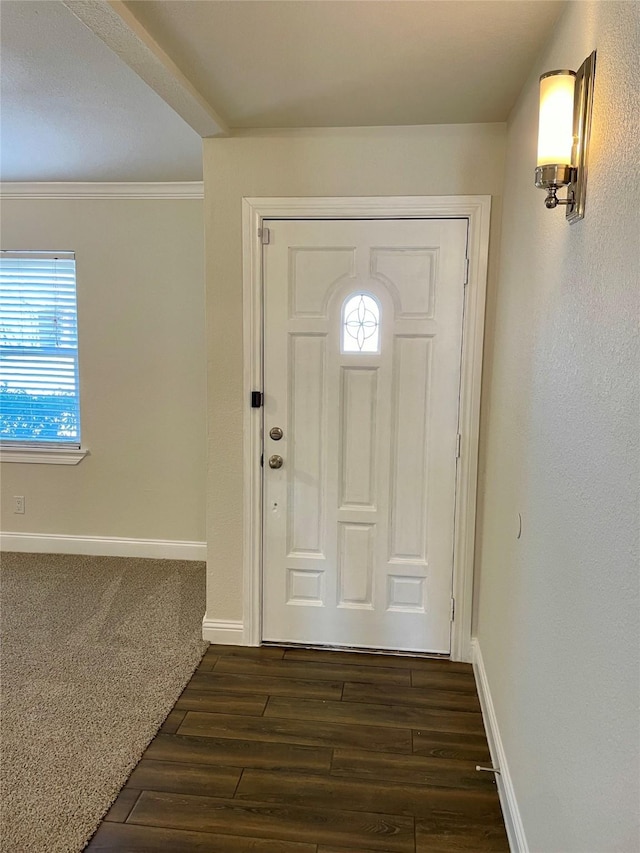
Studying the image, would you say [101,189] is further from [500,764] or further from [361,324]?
[500,764]

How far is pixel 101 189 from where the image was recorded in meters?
3.57

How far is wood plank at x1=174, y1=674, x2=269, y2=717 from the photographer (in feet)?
7.71

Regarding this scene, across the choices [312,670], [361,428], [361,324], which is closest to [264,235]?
[361,324]

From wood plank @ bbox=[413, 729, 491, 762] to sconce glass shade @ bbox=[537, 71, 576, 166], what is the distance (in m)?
1.95

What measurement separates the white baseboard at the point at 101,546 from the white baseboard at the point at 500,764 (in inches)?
78.9

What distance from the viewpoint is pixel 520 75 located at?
6.46ft

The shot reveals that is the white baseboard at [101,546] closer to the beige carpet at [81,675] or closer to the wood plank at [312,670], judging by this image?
the beige carpet at [81,675]

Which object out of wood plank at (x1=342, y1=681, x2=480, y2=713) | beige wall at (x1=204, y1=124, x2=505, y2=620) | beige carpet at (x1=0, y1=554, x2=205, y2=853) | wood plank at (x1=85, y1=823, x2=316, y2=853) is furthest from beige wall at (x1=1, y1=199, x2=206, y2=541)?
wood plank at (x1=85, y1=823, x2=316, y2=853)

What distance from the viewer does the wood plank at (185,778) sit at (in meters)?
1.93

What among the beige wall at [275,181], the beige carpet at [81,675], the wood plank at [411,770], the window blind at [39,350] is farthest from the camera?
the window blind at [39,350]

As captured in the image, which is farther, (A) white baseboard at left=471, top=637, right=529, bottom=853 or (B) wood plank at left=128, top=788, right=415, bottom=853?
(B) wood plank at left=128, top=788, right=415, bottom=853

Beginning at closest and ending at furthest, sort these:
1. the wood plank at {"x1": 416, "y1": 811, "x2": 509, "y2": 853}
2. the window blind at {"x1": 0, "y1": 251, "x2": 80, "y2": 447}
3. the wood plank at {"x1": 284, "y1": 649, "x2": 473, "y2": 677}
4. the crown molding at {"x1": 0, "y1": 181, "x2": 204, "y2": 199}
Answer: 1. the wood plank at {"x1": 416, "y1": 811, "x2": 509, "y2": 853}
2. the wood plank at {"x1": 284, "y1": 649, "x2": 473, "y2": 677}
3. the crown molding at {"x1": 0, "y1": 181, "x2": 204, "y2": 199}
4. the window blind at {"x1": 0, "y1": 251, "x2": 80, "y2": 447}

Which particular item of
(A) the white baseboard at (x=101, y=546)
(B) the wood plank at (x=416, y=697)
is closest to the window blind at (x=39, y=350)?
(A) the white baseboard at (x=101, y=546)

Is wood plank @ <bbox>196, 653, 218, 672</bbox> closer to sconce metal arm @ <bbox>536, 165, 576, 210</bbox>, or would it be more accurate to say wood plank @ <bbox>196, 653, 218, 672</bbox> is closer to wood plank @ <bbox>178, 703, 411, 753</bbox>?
wood plank @ <bbox>178, 703, 411, 753</bbox>
